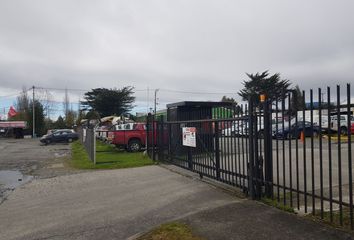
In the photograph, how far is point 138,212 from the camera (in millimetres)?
7723

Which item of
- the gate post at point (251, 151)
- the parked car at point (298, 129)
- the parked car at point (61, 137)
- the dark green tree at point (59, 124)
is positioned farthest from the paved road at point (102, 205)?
the dark green tree at point (59, 124)

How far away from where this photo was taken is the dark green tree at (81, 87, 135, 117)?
85.4 meters

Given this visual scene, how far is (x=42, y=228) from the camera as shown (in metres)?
7.22

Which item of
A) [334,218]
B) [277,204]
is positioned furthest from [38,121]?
[334,218]

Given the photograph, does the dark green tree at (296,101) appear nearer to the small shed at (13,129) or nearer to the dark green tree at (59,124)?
the small shed at (13,129)

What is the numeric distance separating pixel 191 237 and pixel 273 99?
2.79m

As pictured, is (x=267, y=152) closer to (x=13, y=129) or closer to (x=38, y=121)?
(x=13, y=129)

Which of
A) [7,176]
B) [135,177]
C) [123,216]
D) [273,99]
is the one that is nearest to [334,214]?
[273,99]

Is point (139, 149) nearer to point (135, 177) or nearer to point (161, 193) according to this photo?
point (135, 177)

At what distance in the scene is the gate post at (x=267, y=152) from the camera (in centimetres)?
730

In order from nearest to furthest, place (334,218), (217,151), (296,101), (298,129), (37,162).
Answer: (334,218) < (296,101) < (298,129) < (217,151) < (37,162)

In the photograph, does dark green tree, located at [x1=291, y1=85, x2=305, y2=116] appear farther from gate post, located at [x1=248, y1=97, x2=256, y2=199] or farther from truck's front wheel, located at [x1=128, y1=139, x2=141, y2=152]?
truck's front wheel, located at [x1=128, y1=139, x2=141, y2=152]

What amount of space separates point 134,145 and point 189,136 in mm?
12559

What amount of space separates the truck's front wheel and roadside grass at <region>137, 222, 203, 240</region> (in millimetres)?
17369
